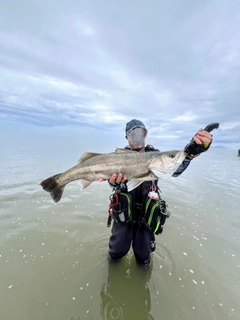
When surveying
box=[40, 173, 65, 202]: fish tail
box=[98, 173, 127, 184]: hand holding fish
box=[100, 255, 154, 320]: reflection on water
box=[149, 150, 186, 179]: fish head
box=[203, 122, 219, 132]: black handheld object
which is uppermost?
box=[203, 122, 219, 132]: black handheld object

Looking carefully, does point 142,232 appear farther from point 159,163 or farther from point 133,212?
point 159,163

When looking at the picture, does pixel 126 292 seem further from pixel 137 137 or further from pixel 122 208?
pixel 137 137

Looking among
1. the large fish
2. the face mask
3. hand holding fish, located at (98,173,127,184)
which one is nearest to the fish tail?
the large fish

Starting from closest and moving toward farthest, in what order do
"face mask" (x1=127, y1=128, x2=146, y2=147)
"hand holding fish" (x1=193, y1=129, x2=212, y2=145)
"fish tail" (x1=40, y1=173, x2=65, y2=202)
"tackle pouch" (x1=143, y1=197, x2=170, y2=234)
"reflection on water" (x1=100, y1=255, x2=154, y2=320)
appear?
1. "hand holding fish" (x1=193, y1=129, x2=212, y2=145)
2. "reflection on water" (x1=100, y1=255, x2=154, y2=320)
3. "tackle pouch" (x1=143, y1=197, x2=170, y2=234)
4. "fish tail" (x1=40, y1=173, x2=65, y2=202)
5. "face mask" (x1=127, y1=128, x2=146, y2=147)

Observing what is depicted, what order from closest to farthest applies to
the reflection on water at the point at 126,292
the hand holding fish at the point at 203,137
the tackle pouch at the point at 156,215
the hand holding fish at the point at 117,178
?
the hand holding fish at the point at 203,137 < the reflection on water at the point at 126,292 < the tackle pouch at the point at 156,215 < the hand holding fish at the point at 117,178

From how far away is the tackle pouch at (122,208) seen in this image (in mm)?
3529

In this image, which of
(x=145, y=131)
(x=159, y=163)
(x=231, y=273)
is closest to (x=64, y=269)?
(x=159, y=163)

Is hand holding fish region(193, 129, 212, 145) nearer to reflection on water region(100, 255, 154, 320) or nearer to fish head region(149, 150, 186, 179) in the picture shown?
fish head region(149, 150, 186, 179)

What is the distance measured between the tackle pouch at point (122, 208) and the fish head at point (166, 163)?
84cm

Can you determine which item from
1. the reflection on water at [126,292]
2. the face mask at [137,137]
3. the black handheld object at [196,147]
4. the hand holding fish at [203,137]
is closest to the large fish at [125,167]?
the black handheld object at [196,147]

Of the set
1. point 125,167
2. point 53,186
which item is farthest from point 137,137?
point 53,186

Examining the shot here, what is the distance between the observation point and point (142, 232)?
385cm

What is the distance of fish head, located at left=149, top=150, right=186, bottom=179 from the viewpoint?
10.7ft

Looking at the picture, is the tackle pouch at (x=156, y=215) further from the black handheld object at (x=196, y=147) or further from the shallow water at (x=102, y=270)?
the shallow water at (x=102, y=270)
